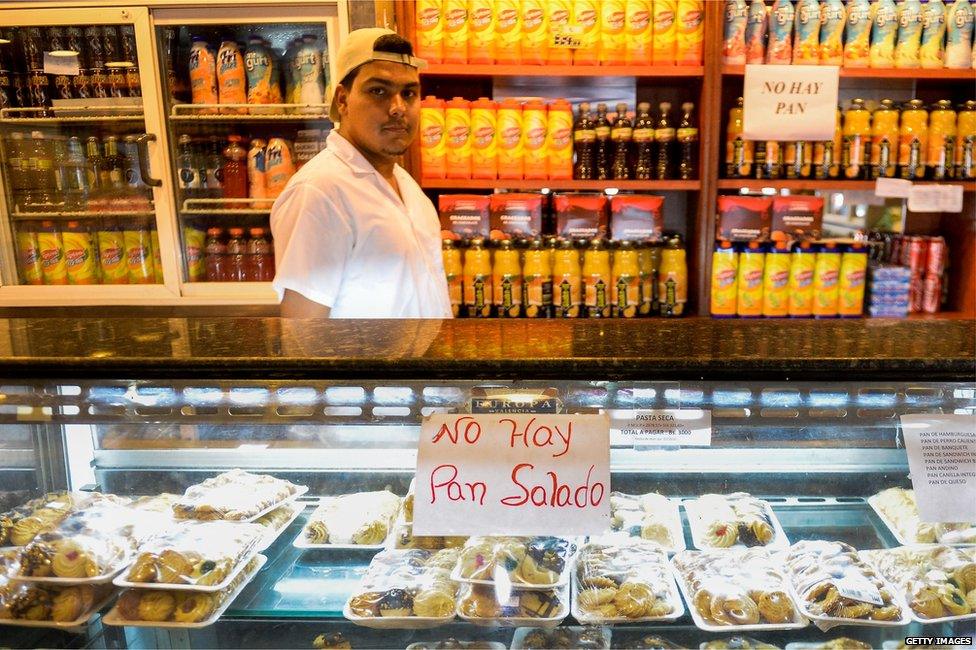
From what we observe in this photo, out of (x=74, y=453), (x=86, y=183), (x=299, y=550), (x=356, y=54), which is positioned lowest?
(x=299, y=550)

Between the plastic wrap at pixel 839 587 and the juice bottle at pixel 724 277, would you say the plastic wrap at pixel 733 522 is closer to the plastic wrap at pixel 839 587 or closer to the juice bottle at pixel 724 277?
the plastic wrap at pixel 839 587

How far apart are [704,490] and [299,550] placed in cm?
61

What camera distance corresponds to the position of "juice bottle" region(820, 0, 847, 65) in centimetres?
276

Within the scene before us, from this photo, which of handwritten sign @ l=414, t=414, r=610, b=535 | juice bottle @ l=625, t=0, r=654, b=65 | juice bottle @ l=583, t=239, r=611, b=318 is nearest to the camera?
handwritten sign @ l=414, t=414, r=610, b=535

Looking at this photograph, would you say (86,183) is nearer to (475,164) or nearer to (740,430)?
(475,164)

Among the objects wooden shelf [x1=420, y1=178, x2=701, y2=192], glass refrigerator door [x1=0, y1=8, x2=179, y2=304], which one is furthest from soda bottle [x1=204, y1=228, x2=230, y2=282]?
wooden shelf [x1=420, y1=178, x2=701, y2=192]

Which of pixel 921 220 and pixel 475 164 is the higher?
pixel 475 164

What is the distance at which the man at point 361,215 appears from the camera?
175 centimetres

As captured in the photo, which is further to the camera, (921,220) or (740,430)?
(921,220)

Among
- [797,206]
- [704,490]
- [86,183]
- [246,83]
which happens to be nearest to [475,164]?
[246,83]

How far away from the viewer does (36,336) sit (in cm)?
102

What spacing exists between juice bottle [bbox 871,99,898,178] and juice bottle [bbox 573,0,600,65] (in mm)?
1123

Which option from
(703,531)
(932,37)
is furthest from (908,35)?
(703,531)

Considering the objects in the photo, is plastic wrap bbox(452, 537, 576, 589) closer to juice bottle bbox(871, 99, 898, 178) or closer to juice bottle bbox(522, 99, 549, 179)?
juice bottle bbox(522, 99, 549, 179)
